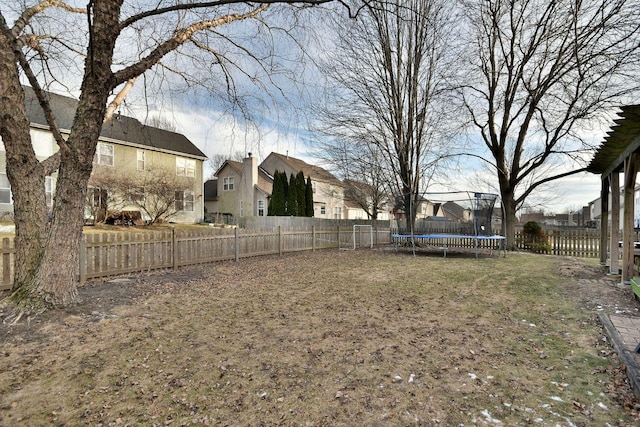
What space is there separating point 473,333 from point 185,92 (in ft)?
22.2

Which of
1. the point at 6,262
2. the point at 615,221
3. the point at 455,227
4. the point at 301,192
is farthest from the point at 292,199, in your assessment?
the point at 6,262

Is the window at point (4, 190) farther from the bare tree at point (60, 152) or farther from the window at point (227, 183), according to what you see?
the window at point (227, 183)

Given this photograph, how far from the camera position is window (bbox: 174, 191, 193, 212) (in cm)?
2150

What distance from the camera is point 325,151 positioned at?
668 inches

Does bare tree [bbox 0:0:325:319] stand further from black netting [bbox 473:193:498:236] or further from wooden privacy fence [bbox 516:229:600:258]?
wooden privacy fence [bbox 516:229:600:258]

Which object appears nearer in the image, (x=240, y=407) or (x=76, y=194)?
(x=240, y=407)

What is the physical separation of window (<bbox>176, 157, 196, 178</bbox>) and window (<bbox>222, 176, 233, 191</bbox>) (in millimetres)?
6713

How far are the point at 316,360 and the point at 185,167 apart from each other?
75.1 ft

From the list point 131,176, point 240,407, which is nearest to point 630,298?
point 240,407

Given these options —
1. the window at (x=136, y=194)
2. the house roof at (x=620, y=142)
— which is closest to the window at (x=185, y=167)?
the window at (x=136, y=194)

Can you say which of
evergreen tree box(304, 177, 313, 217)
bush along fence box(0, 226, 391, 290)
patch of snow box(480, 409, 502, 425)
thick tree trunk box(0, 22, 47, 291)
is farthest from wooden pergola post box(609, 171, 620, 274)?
evergreen tree box(304, 177, 313, 217)

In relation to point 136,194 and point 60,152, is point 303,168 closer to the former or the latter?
point 136,194

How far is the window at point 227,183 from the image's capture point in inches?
1207

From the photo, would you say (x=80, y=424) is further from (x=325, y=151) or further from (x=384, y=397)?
(x=325, y=151)
